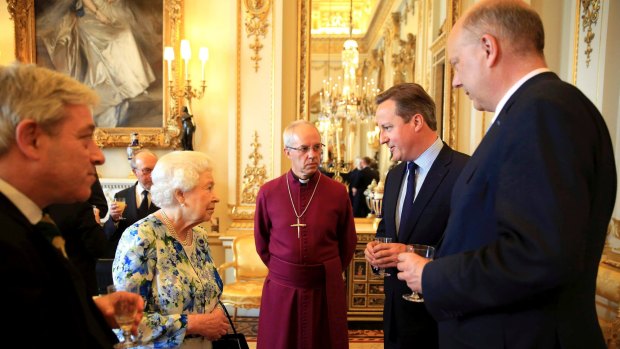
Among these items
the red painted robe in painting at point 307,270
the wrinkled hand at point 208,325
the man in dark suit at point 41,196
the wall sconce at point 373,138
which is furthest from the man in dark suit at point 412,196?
the wall sconce at point 373,138

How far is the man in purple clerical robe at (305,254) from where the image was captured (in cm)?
277

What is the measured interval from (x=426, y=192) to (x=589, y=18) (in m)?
3.26

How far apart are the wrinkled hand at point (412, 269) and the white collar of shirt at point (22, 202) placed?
1023mm

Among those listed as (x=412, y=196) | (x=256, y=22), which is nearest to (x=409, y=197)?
(x=412, y=196)

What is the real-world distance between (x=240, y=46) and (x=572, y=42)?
3494 mm

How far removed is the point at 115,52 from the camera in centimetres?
518

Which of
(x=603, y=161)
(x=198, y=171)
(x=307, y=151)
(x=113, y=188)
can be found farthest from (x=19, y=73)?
(x=113, y=188)

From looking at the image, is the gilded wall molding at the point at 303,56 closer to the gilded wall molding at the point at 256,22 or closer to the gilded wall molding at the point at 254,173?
the gilded wall molding at the point at 256,22

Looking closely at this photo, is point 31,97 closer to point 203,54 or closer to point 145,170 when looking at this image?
point 145,170

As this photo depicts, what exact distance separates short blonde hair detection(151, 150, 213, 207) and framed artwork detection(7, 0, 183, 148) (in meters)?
3.34

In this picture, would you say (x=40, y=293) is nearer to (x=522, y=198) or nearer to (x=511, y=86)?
(x=522, y=198)

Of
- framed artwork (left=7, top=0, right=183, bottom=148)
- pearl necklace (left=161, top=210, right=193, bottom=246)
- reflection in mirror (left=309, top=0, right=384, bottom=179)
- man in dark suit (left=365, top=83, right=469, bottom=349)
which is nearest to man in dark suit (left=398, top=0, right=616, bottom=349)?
man in dark suit (left=365, top=83, right=469, bottom=349)

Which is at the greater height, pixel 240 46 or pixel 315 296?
pixel 240 46

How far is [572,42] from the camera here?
4398 millimetres
